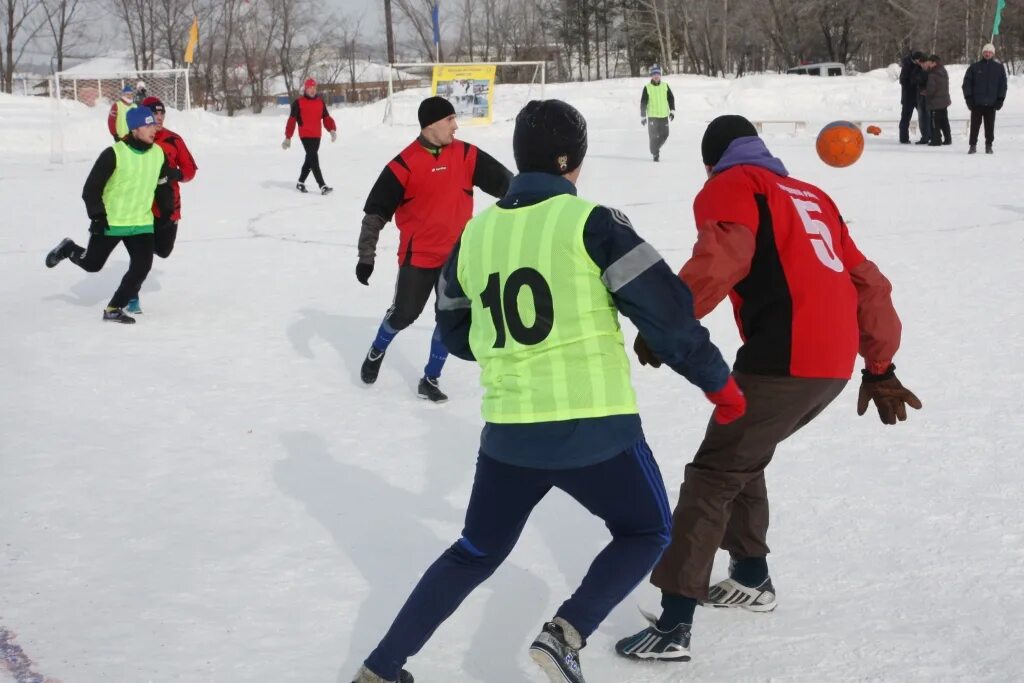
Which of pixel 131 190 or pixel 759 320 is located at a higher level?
pixel 131 190

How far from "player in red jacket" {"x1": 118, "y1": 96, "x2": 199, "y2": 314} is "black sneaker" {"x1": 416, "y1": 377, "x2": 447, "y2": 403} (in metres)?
2.99

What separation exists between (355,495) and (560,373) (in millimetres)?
2259

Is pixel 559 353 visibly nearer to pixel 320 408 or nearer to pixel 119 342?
pixel 320 408

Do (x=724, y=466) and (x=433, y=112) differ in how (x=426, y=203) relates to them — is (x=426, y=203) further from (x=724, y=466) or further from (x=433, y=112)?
(x=724, y=466)

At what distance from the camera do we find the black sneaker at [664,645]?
321 centimetres

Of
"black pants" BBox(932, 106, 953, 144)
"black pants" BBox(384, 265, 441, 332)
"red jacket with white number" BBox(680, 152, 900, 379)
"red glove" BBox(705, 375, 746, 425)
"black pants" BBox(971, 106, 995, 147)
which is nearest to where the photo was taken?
"red glove" BBox(705, 375, 746, 425)

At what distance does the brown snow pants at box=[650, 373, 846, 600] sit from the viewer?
3.18 meters

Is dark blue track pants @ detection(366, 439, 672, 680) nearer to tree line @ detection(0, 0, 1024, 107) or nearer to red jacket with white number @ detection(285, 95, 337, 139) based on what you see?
red jacket with white number @ detection(285, 95, 337, 139)

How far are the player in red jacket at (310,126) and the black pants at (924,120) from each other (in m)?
10.9

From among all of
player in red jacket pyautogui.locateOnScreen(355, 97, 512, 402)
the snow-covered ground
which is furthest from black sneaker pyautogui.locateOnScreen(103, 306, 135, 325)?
player in red jacket pyautogui.locateOnScreen(355, 97, 512, 402)

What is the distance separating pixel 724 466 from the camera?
322cm

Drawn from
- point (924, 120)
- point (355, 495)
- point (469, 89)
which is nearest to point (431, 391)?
point (355, 495)

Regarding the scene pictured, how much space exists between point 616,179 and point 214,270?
8037mm

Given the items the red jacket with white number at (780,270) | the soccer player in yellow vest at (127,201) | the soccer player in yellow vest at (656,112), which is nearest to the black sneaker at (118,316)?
the soccer player in yellow vest at (127,201)
